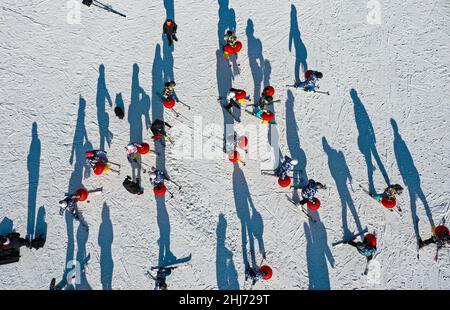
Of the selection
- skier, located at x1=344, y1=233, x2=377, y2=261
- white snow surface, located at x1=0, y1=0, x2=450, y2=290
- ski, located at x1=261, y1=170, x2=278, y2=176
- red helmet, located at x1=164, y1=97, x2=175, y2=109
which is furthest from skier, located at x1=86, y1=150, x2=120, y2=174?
skier, located at x1=344, y1=233, x2=377, y2=261

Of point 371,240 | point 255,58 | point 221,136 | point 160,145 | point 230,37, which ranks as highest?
point 230,37

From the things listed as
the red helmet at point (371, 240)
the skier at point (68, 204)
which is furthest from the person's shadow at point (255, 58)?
the skier at point (68, 204)

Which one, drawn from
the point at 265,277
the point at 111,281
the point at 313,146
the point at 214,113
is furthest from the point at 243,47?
the point at 111,281

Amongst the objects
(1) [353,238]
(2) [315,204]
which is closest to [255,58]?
(2) [315,204]

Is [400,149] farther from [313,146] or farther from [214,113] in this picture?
[214,113]

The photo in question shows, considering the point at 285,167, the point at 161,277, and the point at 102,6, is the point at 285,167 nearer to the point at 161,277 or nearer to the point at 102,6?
the point at 161,277

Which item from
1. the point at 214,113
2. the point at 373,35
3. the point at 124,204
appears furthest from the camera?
the point at 373,35
